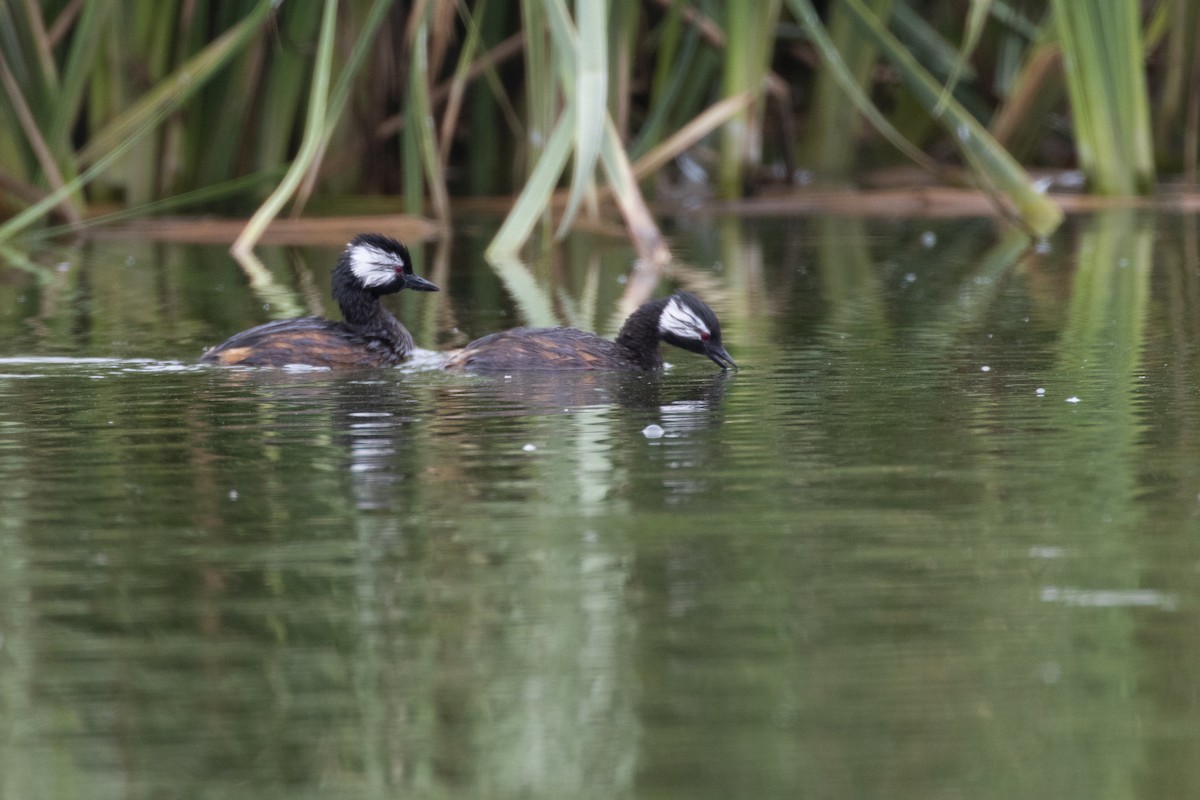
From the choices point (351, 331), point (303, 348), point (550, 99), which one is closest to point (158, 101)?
point (550, 99)

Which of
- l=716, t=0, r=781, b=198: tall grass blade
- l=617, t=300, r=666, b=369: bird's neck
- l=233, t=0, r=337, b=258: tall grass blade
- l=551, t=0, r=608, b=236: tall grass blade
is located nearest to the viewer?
l=617, t=300, r=666, b=369: bird's neck

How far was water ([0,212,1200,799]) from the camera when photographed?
4363 millimetres

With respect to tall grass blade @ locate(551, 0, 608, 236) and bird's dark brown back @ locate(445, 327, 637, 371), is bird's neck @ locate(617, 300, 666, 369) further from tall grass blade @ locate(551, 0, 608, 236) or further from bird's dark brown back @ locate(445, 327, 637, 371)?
tall grass blade @ locate(551, 0, 608, 236)

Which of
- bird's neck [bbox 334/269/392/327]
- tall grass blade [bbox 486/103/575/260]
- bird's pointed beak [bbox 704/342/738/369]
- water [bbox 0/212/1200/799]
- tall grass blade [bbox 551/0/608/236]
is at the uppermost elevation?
tall grass blade [bbox 551/0/608/236]

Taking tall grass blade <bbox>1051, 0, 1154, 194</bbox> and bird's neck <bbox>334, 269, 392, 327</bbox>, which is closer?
bird's neck <bbox>334, 269, 392, 327</bbox>

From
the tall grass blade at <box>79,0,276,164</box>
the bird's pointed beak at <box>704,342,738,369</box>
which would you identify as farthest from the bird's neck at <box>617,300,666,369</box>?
the tall grass blade at <box>79,0,276,164</box>

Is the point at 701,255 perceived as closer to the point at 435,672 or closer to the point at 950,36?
the point at 950,36

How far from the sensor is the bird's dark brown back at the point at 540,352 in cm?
1026

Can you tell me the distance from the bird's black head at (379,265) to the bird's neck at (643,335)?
4.49ft

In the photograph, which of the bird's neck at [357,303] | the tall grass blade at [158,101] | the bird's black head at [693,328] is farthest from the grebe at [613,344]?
the tall grass blade at [158,101]

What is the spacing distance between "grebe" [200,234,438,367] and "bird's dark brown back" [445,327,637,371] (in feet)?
1.87

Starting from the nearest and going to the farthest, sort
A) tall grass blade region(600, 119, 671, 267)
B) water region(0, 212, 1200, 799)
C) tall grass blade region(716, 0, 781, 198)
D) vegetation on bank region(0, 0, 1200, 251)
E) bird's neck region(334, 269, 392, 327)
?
water region(0, 212, 1200, 799), bird's neck region(334, 269, 392, 327), tall grass blade region(600, 119, 671, 267), vegetation on bank region(0, 0, 1200, 251), tall grass blade region(716, 0, 781, 198)

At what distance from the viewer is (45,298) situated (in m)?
13.9

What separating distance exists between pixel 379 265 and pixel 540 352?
1632mm
